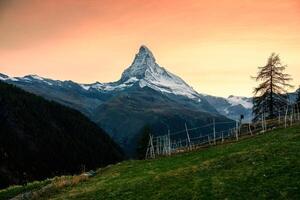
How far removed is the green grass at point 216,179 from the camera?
30875 mm

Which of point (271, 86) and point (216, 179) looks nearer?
point (216, 179)

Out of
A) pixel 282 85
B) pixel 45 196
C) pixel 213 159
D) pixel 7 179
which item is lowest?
pixel 7 179

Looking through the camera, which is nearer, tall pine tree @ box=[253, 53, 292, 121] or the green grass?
the green grass

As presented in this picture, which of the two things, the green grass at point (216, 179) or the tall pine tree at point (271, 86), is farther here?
the tall pine tree at point (271, 86)

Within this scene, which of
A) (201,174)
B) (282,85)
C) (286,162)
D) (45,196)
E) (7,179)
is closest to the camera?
(286,162)

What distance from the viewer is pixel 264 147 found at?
41.5 m

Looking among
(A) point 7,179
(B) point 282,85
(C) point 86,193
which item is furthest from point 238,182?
(A) point 7,179

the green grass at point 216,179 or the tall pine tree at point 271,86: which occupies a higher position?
the tall pine tree at point 271,86

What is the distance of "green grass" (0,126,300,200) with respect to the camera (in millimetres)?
30875

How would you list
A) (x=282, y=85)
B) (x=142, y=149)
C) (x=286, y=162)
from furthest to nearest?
1. (x=142, y=149)
2. (x=282, y=85)
3. (x=286, y=162)

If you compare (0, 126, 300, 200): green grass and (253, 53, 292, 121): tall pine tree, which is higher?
(253, 53, 292, 121): tall pine tree

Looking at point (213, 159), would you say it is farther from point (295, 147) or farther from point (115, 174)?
point (115, 174)

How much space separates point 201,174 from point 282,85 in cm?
8372

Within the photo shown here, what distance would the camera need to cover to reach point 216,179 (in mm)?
34812
